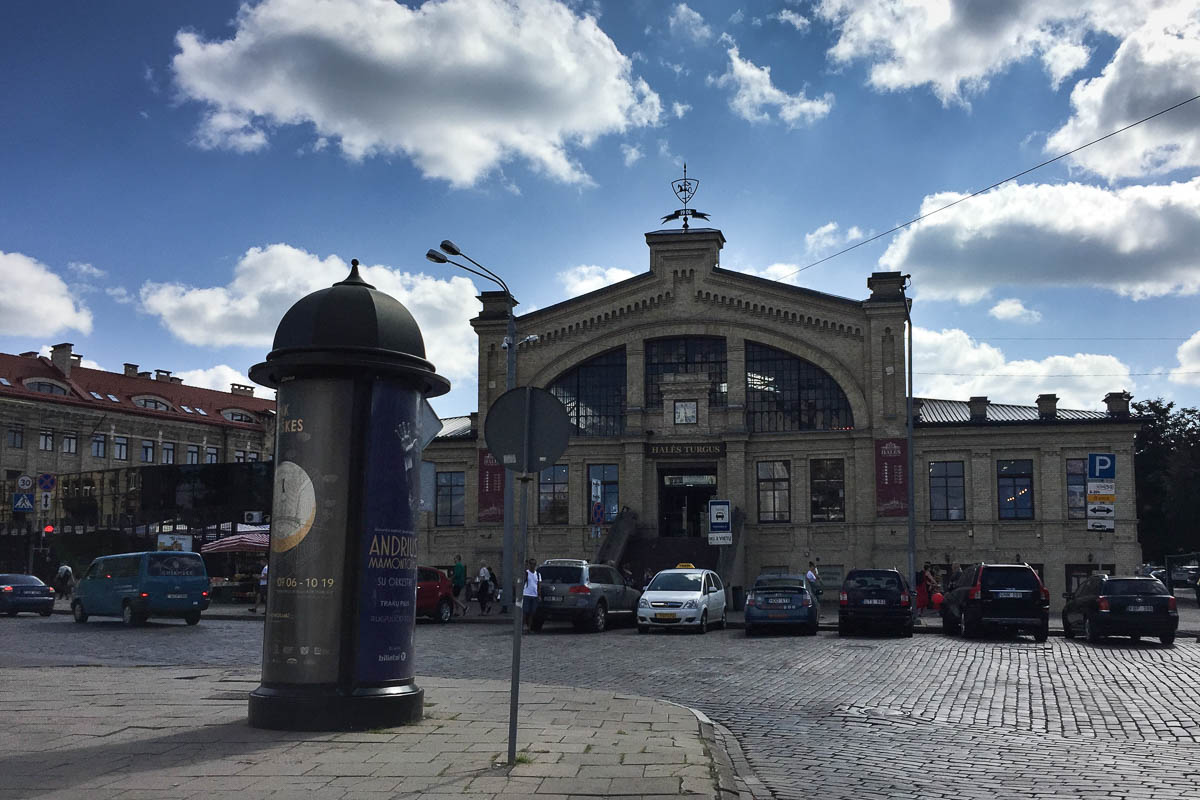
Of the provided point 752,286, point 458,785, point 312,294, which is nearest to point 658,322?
point 752,286

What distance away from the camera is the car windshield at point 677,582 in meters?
26.7

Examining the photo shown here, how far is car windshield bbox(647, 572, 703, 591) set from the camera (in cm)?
2669

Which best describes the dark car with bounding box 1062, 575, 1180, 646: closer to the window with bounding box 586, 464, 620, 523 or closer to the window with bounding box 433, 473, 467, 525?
the window with bounding box 586, 464, 620, 523

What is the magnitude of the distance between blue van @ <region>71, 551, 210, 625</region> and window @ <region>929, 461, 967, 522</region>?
25.4 m

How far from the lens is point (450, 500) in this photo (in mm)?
46406

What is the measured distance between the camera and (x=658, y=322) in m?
44.0

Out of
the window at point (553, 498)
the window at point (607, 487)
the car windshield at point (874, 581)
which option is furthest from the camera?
the window at point (553, 498)

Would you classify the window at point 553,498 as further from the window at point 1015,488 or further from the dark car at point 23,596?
the dark car at point 23,596

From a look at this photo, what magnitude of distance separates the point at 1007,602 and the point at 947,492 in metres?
17.6

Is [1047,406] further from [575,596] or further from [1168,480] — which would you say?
[575,596]

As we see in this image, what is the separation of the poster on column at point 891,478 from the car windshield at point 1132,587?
17127 millimetres

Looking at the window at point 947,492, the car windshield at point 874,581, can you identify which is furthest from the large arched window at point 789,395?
the car windshield at point 874,581

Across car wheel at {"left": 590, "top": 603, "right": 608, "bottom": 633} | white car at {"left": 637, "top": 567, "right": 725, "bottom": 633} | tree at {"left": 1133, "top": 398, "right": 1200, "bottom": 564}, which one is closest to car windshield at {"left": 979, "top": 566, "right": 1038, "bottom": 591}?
white car at {"left": 637, "top": 567, "right": 725, "bottom": 633}

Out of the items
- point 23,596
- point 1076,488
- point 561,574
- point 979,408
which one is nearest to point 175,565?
point 23,596
